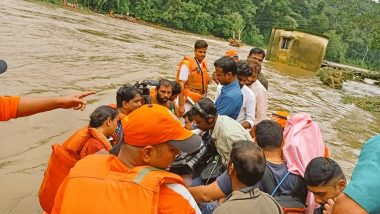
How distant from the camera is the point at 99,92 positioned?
9969mm

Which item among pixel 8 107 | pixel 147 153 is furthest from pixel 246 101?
pixel 147 153

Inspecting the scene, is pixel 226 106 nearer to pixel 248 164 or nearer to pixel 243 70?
pixel 243 70

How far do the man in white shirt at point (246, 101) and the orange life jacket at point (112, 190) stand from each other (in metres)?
2.90

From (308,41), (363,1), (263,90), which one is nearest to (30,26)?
(263,90)

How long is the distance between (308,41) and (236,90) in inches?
1209

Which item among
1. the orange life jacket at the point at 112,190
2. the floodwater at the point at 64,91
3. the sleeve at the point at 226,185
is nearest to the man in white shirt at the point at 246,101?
the sleeve at the point at 226,185

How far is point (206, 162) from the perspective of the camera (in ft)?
11.5

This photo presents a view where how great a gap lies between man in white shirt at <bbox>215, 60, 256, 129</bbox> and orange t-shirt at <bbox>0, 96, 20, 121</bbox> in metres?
2.62

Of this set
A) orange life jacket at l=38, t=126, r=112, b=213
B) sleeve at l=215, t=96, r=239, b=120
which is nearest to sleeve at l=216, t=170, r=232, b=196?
orange life jacket at l=38, t=126, r=112, b=213

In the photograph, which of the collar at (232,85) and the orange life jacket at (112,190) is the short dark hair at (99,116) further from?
the orange life jacket at (112,190)

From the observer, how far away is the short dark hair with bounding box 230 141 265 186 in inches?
93.4

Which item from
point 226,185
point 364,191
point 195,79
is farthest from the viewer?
point 195,79

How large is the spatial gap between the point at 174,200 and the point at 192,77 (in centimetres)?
446

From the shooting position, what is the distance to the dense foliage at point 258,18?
167 feet
